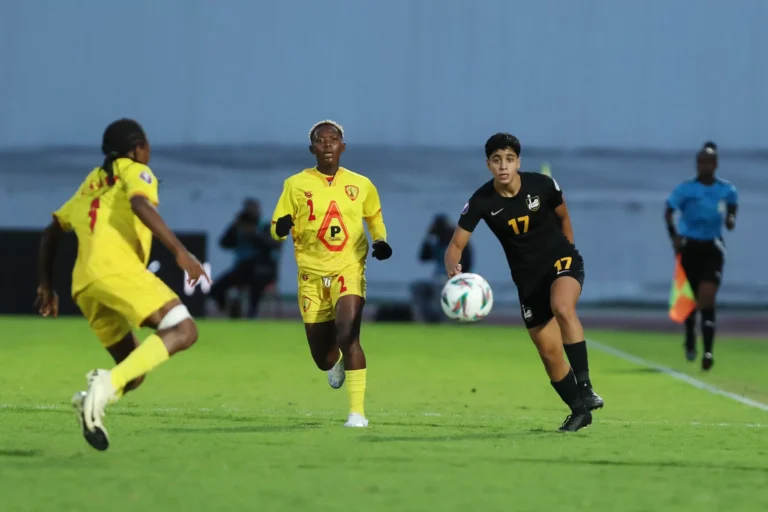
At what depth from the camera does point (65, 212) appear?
26.2ft

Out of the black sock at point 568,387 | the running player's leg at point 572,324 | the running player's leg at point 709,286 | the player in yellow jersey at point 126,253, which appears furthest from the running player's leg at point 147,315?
the running player's leg at point 709,286

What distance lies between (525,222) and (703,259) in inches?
277

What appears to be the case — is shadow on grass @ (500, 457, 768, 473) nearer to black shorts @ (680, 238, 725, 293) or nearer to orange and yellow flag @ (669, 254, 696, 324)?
black shorts @ (680, 238, 725, 293)

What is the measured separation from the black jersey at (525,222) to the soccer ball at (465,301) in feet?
1.34

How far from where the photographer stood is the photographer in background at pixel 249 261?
24891mm

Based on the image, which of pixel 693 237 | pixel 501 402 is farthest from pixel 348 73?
pixel 501 402

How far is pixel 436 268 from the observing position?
25.3 metres

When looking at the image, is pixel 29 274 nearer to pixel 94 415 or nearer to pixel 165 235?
pixel 165 235

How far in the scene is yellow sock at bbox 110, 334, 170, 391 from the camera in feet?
24.5

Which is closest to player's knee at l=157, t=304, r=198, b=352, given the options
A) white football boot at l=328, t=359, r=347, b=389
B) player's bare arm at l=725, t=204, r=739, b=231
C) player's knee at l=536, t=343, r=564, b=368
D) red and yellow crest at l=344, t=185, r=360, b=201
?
red and yellow crest at l=344, t=185, r=360, b=201

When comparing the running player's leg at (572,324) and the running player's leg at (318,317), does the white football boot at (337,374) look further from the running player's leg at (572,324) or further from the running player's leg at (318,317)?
the running player's leg at (572,324)

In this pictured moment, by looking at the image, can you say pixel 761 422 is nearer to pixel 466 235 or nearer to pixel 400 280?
pixel 466 235

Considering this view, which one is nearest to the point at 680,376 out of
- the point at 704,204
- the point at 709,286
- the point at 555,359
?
the point at 709,286

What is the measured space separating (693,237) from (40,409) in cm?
830
